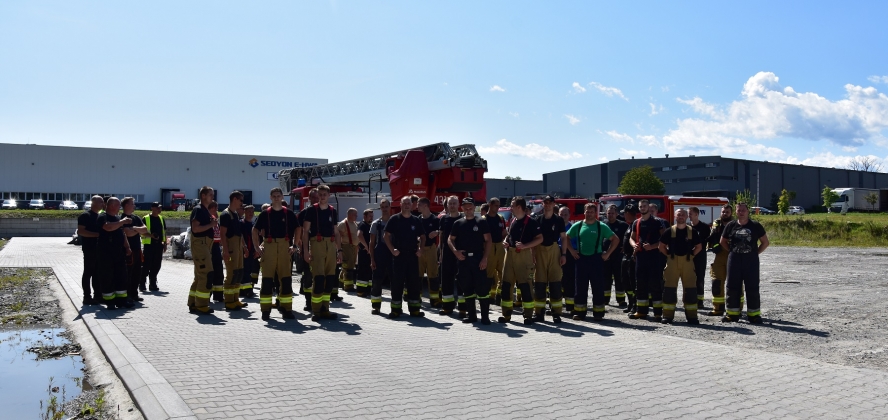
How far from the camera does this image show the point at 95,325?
866cm

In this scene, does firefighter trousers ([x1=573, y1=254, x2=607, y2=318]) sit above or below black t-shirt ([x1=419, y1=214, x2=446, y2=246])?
below

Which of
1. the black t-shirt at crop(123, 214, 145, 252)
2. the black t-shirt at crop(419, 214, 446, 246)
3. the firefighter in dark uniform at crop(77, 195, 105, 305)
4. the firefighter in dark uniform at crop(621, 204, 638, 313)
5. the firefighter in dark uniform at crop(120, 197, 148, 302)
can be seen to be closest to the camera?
the firefighter in dark uniform at crop(77, 195, 105, 305)

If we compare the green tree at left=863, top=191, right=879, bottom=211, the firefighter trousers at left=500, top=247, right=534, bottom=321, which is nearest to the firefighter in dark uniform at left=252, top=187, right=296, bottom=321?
the firefighter trousers at left=500, top=247, right=534, bottom=321

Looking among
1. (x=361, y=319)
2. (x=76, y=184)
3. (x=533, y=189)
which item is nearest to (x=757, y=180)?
(x=533, y=189)

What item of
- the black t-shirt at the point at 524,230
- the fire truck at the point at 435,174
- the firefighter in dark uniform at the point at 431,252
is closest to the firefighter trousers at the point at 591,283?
the black t-shirt at the point at 524,230

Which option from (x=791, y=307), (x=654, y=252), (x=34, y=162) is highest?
(x=34, y=162)

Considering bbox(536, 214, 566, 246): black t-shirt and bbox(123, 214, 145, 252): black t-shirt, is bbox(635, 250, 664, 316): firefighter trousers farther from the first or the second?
bbox(123, 214, 145, 252): black t-shirt

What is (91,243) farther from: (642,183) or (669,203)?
(642,183)

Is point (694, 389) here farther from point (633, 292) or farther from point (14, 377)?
point (14, 377)

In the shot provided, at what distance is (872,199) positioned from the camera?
68.2 m

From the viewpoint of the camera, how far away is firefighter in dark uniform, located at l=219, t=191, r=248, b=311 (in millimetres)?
10297

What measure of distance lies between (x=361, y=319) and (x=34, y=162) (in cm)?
6836

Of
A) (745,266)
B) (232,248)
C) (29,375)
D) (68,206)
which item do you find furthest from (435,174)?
(68,206)

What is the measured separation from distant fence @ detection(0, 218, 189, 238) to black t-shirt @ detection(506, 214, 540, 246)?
39.6 metres
